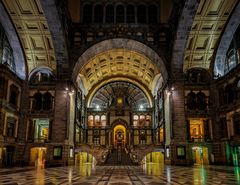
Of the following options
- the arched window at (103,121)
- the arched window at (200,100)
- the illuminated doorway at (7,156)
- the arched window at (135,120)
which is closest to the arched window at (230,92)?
the arched window at (200,100)

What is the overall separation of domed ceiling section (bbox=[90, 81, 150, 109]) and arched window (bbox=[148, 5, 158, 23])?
58.5ft

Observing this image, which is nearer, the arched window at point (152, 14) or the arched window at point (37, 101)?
the arched window at point (37, 101)

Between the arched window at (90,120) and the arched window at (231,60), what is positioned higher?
the arched window at (231,60)

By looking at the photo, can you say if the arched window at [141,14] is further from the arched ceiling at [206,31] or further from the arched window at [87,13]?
the arched ceiling at [206,31]

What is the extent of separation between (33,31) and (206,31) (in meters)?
18.8

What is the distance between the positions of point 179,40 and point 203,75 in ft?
20.3

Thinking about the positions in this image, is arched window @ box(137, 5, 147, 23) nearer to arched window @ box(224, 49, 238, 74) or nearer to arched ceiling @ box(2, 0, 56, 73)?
arched window @ box(224, 49, 238, 74)

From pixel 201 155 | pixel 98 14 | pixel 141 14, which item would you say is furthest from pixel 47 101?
pixel 201 155

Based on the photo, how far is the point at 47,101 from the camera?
30703 mm

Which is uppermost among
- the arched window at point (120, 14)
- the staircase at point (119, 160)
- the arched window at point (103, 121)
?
the arched window at point (120, 14)

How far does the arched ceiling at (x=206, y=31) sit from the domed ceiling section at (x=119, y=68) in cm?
637

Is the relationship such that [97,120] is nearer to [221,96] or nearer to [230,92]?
[221,96]

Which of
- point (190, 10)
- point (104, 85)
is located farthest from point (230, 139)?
point (104, 85)

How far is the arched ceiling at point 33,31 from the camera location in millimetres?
25025
